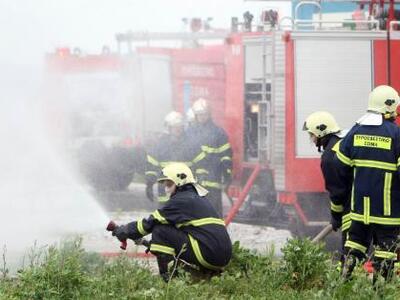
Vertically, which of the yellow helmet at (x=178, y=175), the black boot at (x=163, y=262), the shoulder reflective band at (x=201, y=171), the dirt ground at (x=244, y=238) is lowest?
the dirt ground at (x=244, y=238)

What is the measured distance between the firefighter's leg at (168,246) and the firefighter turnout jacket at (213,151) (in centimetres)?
356

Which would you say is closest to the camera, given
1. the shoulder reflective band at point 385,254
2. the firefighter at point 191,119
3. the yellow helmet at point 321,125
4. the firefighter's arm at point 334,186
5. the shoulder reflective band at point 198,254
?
the shoulder reflective band at point 385,254

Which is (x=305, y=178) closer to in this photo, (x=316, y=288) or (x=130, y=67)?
(x=316, y=288)

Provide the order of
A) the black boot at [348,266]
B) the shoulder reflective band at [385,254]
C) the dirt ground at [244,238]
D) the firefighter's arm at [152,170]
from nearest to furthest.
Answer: the black boot at [348,266], the shoulder reflective band at [385,254], the firefighter's arm at [152,170], the dirt ground at [244,238]

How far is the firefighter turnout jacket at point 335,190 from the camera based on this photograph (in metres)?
7.42

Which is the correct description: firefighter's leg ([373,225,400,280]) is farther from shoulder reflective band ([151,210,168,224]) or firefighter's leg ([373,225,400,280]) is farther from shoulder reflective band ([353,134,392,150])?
shoulder reflective band ([151,210,168,224])

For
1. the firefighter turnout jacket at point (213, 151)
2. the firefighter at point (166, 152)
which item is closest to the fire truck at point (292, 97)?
the firefighter turnout jacket at point (213, 151)

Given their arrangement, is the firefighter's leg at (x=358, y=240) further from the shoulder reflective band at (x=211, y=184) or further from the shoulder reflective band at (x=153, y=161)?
the shoulder reflective band at (x=153, y=161)

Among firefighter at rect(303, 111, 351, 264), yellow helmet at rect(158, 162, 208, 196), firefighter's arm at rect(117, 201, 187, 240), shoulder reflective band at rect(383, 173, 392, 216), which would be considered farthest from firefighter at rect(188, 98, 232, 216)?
shoulder reflective band at rect(383, 173, 392, 216)

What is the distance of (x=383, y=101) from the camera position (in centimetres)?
726

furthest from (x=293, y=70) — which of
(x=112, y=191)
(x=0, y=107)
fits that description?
(x=112, y=191)

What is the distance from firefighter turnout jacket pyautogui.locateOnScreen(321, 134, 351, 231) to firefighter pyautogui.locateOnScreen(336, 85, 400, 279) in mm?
172

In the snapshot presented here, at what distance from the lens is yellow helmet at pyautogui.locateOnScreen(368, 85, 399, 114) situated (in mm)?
7258

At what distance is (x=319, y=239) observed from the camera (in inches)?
374
